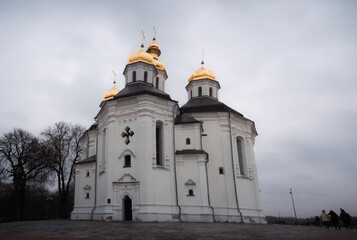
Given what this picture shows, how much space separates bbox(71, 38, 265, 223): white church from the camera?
20328 millimetres

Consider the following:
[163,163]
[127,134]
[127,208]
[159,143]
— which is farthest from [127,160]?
[127,208]

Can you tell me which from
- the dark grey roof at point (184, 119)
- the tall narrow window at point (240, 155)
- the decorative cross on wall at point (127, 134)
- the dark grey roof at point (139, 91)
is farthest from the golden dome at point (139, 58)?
the tall narrow window at point (240, 155)

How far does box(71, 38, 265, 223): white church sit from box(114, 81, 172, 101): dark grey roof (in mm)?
54

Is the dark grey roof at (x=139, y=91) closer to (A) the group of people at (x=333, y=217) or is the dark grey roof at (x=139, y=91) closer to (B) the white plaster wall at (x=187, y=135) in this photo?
(B) the white plaster wall at (x=187, y=135)

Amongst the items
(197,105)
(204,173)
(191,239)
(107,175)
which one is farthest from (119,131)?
(191,239)

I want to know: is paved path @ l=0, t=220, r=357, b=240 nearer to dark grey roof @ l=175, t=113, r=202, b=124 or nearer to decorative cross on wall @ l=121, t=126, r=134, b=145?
decorative cross on wall @ l=121, t=126, r=134, b=145

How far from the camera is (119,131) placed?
22.2 metres

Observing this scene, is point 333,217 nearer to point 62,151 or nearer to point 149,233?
point 149,233

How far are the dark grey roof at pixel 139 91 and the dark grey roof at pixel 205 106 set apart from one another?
3789mm

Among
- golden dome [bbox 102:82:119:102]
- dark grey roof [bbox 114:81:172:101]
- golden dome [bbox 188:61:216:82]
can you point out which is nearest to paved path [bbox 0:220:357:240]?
dark grey roof [bbox 114:81:172:101]

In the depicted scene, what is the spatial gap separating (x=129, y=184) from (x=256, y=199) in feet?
39.7

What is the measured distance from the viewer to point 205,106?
2784 centimetres

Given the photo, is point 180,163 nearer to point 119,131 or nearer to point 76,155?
point 119,131

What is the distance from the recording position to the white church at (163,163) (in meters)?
20.3
